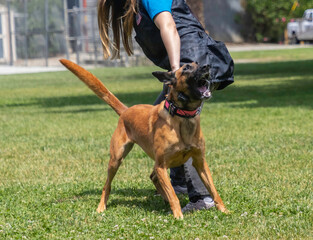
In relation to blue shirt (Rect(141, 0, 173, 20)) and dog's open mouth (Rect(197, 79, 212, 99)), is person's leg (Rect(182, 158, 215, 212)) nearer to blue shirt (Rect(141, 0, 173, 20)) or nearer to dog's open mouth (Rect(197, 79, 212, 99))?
dog's open mouth (Rect(197, 79, 212, 99))

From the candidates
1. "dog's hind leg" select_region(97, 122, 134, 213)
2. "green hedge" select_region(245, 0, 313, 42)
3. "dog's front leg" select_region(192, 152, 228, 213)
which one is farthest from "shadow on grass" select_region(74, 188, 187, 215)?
"green hedge" select_region(245, 0, 313, 42)

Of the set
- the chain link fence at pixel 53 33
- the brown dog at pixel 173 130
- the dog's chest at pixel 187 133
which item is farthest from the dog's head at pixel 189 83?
the chain link fence at pixel 53 33

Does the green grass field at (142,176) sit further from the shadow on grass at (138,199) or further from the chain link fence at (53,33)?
the chain link fence at (53,33)

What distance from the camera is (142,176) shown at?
21.8ft

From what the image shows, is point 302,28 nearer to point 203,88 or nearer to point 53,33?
point 53,33

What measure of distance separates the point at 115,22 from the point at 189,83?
1.14 metres

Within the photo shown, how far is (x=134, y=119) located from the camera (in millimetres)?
5215

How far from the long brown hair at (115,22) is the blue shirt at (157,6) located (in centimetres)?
27

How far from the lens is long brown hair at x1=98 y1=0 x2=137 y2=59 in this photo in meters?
5.09

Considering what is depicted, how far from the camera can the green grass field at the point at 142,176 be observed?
459cm

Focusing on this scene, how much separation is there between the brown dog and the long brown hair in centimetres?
57

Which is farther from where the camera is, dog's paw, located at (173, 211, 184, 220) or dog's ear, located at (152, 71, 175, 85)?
dog's paw, located at (173, 211, 184, 220)

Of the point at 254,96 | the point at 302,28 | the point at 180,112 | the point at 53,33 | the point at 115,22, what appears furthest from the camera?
the point at 302,28

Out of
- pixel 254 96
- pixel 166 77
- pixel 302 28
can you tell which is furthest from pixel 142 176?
pixel 302 28
